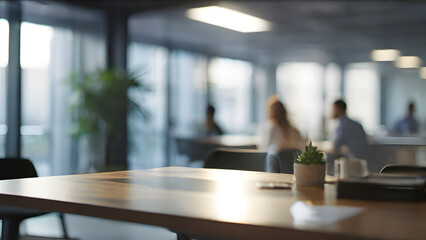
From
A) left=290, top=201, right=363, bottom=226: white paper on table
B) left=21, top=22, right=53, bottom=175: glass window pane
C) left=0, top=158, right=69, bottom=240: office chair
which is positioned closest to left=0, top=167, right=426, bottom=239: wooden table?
left=290, top=201, right=363, bottom=226: white paper on table

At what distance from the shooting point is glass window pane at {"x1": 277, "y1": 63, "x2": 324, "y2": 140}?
674 centimetres

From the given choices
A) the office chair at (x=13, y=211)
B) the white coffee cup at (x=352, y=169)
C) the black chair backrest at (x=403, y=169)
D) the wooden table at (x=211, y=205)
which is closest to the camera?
the wooden table at (x=211, y=205)

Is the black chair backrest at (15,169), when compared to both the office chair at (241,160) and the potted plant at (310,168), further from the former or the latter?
the potted plant at (310,168)

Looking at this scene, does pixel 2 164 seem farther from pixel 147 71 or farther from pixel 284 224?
pixel 147 71

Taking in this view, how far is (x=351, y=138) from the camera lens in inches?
238

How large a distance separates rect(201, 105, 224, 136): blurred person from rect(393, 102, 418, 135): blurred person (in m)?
2.42

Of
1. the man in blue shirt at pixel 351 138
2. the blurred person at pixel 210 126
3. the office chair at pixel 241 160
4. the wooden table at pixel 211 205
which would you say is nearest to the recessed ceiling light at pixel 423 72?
the man in blue shirt at pixel 351 138

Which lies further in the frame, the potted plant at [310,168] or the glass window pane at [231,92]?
the glass window pane at [231,92]

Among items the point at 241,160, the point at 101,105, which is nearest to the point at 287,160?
the point at 241,160

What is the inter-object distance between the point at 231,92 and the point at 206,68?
1.63 feet

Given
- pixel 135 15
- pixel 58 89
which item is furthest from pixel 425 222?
pixel 135 15

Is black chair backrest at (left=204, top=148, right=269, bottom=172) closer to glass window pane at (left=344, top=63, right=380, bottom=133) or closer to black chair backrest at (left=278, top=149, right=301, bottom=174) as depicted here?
black chair backrest at (left=278, top=149, right=301, bottom=174)

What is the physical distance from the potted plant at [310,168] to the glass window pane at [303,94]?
455 cm

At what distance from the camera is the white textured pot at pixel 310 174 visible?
2205 mm
